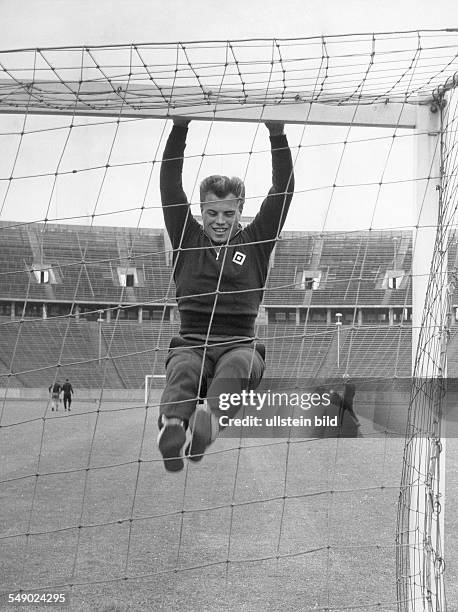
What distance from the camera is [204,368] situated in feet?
5.62

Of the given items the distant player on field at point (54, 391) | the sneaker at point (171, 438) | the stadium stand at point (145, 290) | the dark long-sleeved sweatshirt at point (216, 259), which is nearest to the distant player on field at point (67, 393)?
the stadium stand at point (145, 290)

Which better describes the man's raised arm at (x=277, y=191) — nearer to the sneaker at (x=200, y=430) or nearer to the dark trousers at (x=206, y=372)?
the dark trousers at (x=206, y=372)

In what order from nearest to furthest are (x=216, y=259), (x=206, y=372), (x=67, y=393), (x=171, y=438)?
(x=171, y=438)
(x=206, y=372)
(x=216, y=259)
(x=67, y=393)

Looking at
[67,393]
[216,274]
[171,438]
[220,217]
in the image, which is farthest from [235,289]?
[67,393]

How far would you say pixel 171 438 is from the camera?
1586 millimetres

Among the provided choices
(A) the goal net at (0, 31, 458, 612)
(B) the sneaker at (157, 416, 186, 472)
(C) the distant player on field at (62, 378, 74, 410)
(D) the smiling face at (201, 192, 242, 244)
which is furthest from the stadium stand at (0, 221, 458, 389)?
(B) the sneaker at (157, 416, 186, 472)

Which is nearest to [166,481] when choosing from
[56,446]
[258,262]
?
[56,446]

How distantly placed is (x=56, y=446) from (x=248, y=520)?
2.24 metres

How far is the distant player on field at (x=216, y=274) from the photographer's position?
168 cm

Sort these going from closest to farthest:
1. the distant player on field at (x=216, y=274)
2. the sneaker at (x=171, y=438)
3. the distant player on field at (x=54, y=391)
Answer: the sneaker at (x=171, y=438) < the distant player on field at (x=216, y=274) < the distant player on field at (x=54, y=391)

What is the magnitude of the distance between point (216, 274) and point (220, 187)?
0.71ft

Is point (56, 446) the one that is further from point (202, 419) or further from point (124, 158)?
point (202, 419)

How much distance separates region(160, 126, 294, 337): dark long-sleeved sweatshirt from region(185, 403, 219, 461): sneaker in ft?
0.73

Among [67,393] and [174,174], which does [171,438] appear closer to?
[174,174]
